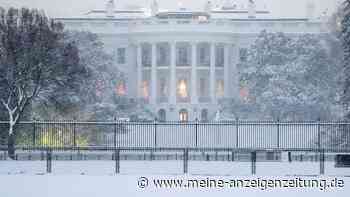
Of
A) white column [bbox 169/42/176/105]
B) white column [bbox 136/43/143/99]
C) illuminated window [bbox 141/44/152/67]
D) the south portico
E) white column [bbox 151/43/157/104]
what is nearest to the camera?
the south portico

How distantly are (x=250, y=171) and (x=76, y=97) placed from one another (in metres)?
28.5

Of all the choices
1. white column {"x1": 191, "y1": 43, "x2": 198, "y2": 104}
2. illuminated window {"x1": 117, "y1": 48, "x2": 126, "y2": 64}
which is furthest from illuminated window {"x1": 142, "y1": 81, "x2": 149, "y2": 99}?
white column {"x1": 191, "y1": 43, "x2": 198, "y2": 104}

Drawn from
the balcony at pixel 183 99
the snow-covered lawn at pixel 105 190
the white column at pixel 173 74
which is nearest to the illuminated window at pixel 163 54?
the white column at pixel 173 74

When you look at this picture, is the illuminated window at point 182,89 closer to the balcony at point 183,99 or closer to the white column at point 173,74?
the balcony at point 183,99

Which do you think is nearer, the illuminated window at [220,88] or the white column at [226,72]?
the white column at [226,72]

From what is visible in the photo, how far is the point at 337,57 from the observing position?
7106 centimetres

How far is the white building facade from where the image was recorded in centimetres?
9156

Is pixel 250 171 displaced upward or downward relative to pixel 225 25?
downward

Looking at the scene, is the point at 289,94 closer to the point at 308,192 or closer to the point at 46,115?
the point at 46,115

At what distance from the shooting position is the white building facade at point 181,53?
91562mm

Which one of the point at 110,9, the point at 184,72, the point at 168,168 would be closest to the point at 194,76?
the point at 184,72

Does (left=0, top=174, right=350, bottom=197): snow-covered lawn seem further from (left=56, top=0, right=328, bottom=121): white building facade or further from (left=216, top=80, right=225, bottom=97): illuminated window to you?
(left=216, top=80, right=225, bottom=97): illuminated window

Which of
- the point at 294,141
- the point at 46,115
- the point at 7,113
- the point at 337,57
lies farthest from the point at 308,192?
the point at 337,57

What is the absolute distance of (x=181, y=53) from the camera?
96688 millimetres
